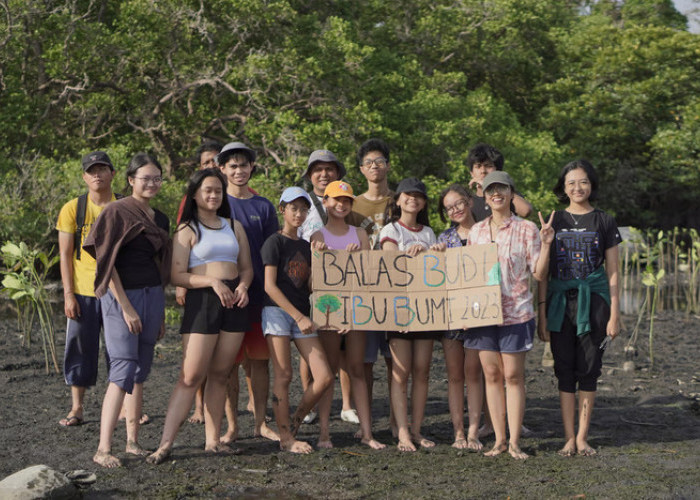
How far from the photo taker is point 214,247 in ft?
18.2

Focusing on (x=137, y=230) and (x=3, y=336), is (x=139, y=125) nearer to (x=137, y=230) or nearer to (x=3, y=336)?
(x=3, y=336)

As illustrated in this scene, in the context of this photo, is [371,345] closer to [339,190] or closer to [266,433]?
[266,433]

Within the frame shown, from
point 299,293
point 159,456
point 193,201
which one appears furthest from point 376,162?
point 159,456

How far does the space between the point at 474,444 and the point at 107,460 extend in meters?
2.59

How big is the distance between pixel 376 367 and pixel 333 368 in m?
3.72

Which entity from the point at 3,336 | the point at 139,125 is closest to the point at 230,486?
the point at 3,336

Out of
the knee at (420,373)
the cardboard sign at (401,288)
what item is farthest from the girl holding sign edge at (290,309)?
the knee at (420,373)

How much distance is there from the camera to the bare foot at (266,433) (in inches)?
247

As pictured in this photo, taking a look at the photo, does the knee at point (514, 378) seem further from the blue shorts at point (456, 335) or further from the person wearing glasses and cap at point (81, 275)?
the person wearing glasses and cap at point (81, 275)

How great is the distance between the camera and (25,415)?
7164 mm

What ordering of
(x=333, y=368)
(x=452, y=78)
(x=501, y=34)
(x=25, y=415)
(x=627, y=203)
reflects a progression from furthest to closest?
(x=627, y=203) → (x=501, y=34) → (x=452, y=78) → (x=25, y=415) → (x=333, y=368)

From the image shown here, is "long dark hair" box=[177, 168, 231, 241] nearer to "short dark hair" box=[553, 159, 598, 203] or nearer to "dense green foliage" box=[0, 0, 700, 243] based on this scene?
"short dark hair" box=[553, 159, 598, 203]

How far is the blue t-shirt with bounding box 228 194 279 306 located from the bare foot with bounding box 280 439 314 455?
103 centimetres

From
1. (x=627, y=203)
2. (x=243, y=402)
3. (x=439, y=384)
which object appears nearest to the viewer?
(x=243, y=402)
